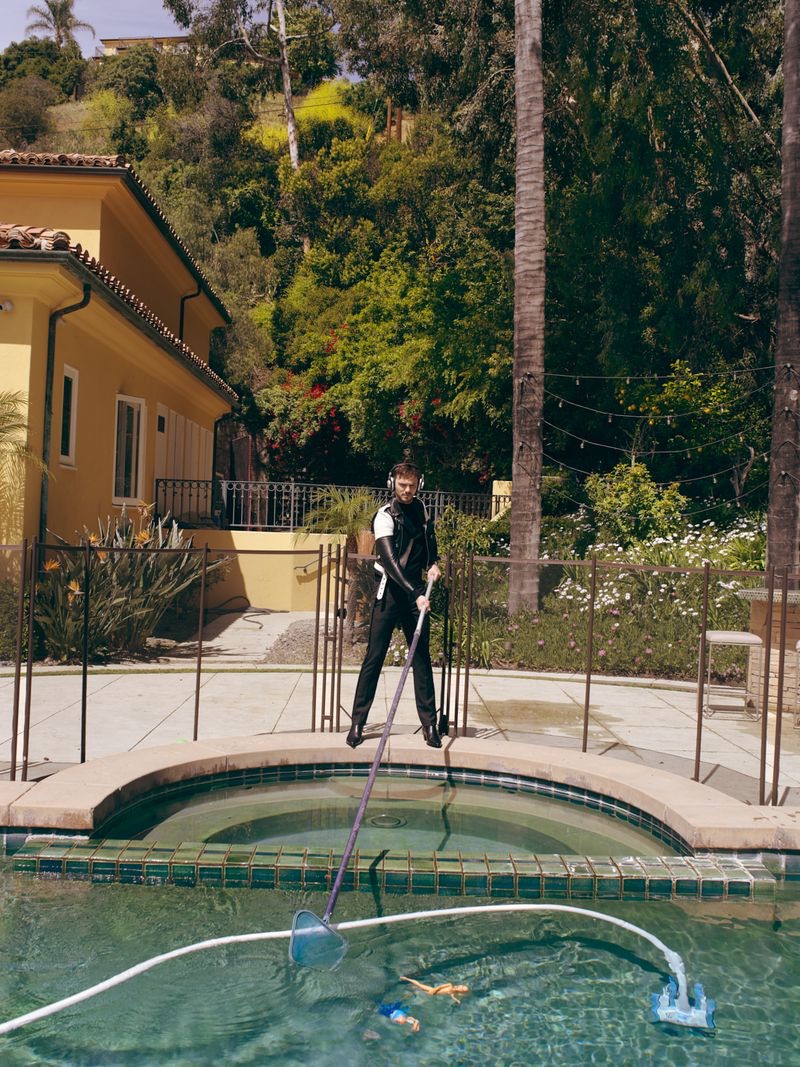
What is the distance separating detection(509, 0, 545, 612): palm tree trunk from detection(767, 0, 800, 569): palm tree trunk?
3100mm

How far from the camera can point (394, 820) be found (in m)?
5.80

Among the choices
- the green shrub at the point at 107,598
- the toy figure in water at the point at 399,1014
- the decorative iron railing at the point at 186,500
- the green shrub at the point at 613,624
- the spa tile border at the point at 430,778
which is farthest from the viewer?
the decorative iron railing at the point at 186,500

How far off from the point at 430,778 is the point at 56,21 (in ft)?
269

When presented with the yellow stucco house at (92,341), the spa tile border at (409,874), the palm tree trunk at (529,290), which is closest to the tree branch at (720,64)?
the palm tree trunk at (529,290)

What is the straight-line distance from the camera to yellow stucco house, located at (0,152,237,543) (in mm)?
11297

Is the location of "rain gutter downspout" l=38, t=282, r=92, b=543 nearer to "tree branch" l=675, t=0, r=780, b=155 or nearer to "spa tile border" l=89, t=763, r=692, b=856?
"spa tile border" l=89, t=763, r=692, b=856

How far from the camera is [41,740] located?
6.95m

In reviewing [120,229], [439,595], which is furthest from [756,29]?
[439,595]

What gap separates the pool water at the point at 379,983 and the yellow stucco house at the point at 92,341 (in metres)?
7.98

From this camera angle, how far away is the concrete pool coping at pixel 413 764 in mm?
5035

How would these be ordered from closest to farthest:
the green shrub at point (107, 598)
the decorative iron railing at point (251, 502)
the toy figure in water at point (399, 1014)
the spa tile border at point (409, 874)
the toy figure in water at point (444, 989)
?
the toy figure in water at point (399, 1014)
the toy figure in water at point (444, 989)
the spa tile border at point (409, 874)
the green shrub at point (107, 598)
the decorative iron railing at point (251, 502)

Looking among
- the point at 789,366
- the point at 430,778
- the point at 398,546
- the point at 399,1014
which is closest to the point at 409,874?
the point at 399,1014

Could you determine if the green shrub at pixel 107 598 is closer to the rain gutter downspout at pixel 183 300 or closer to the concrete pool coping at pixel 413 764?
the concrete pool coping at pixel 413 764

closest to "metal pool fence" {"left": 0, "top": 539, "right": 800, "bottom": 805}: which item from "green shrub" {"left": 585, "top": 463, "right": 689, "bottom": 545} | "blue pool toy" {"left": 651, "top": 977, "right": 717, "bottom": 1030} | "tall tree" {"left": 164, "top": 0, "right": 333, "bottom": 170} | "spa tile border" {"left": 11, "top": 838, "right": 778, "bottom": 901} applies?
"spa tile border" {"left": 11, "top": 838, "right": 778, "bottom": 901}
